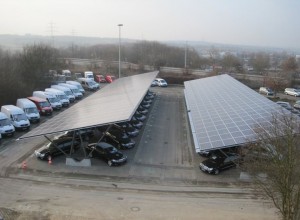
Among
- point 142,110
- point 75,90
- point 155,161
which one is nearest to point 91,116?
point 155,161

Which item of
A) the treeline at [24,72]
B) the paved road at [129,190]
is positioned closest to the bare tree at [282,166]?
the paved road at [129,190]

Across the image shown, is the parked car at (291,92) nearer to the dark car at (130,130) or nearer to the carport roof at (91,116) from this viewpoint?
the carport roof at (91,116)

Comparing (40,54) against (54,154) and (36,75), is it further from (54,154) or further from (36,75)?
(54,154)

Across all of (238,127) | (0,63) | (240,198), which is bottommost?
(240,198)

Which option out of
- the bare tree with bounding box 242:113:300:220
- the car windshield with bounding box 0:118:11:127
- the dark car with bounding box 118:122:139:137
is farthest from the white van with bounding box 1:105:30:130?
the bare tree with bounding box 242:113:300:220

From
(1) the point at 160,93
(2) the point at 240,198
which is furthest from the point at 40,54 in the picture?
(2) the point at 240,198

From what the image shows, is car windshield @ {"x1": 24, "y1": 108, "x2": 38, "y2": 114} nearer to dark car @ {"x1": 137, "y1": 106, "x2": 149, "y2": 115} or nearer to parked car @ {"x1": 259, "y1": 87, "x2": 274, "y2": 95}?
dark car @ {"x1": 137, "y1": 106, "x2": 149, "y2": 115}

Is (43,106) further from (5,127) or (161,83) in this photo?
(161,83)
